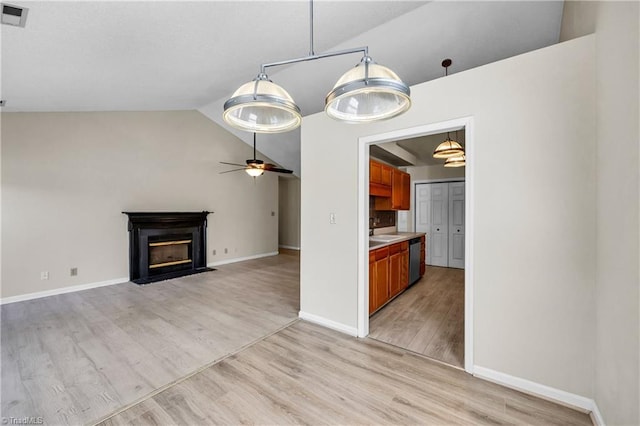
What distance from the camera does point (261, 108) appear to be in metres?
1.63

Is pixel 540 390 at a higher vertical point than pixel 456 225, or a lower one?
lower

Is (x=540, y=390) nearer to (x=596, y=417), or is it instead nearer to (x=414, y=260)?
(x=596, y=417)

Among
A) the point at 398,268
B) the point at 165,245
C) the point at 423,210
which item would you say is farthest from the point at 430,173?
the point at 165,245

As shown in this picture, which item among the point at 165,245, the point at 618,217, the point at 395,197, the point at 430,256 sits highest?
the point at 395,197

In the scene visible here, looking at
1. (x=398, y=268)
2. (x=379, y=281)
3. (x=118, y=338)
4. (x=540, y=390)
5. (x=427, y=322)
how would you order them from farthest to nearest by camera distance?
(x=398, y=268)
(x=379, y=281)
(x=427, y=322)
(x=118, y=338)
(x=540, y=390)

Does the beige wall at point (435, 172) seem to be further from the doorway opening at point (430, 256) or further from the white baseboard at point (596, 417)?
the white baseboard at point (596, 417)

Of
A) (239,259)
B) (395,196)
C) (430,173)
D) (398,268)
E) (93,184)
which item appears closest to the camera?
(398,268)

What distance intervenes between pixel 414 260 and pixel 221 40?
4312 mm

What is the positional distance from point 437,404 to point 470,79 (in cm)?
251

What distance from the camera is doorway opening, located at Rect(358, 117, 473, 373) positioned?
2.26 metres

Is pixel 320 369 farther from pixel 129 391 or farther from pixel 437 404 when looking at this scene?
pixel 129 391

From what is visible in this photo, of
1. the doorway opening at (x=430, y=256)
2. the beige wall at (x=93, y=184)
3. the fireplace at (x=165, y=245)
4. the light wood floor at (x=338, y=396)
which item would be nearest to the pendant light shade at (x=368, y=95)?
the doorway opening at (x=430, y=256)

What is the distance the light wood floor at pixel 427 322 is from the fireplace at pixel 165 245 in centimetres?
435

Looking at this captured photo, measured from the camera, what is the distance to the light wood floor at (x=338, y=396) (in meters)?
1.72
